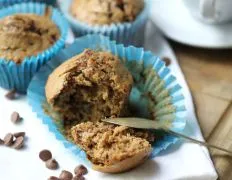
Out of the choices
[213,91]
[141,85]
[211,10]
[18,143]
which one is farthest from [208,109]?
[18,143]

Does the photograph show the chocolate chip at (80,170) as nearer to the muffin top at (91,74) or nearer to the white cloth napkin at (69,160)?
the white cloth napkin at (69,160)

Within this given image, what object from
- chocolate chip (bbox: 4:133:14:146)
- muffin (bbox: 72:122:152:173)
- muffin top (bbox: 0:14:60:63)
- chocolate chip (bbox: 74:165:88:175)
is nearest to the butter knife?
muffin (bbox: 72:122:152:173)

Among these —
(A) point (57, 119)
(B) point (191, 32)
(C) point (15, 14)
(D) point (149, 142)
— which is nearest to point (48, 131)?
(A) point (57, 119)

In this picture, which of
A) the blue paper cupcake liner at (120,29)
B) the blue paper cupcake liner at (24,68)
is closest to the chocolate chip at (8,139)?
the blue paper cupcake liner at (24,68)

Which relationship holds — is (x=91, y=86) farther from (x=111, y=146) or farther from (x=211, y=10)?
(x=211, y=10)

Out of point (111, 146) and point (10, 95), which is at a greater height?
point (111, 146)

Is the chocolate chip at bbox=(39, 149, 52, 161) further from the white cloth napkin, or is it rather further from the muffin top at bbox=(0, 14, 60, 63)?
the muffin top at bbox=(0, 14, 60, 63)

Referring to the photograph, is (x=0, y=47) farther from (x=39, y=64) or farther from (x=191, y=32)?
(x=191, y=32)
